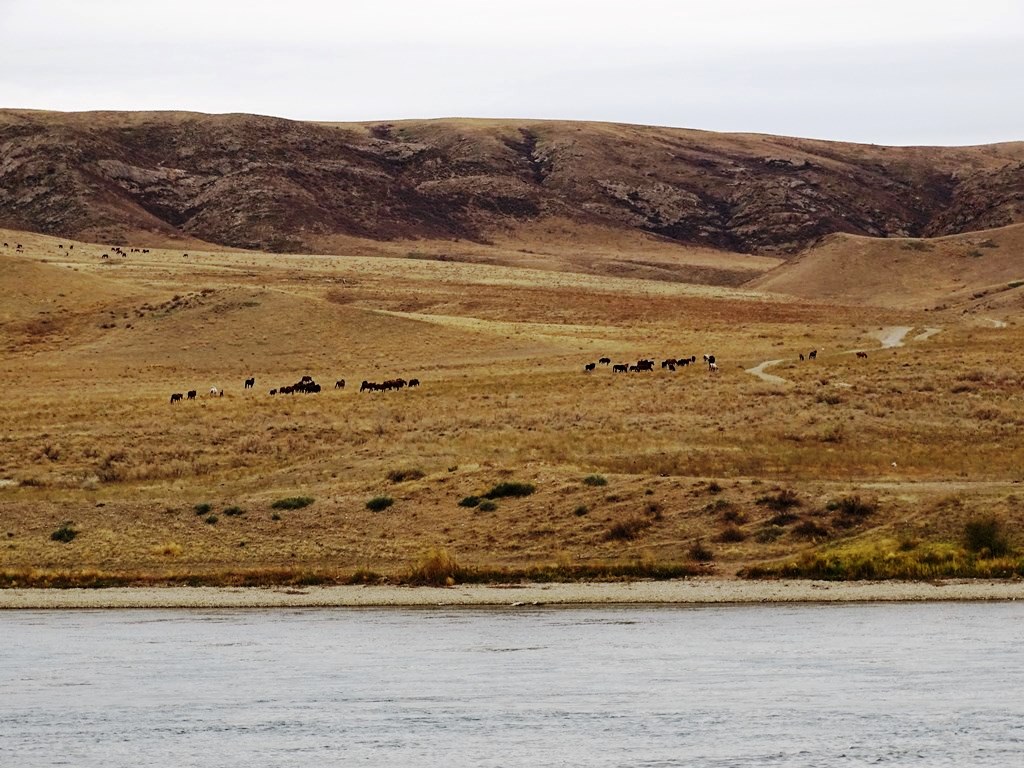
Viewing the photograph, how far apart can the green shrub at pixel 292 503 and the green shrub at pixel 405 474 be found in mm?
2773

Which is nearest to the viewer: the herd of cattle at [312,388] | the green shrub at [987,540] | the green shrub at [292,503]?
the green shrub at [987,540]

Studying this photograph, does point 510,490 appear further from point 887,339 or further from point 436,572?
point 887,339

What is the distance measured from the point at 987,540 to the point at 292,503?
18429mm

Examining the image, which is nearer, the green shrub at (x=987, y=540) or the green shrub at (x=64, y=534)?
the green shrub at (x=987, y=540)

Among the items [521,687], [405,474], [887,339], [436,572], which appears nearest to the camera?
[521,687]

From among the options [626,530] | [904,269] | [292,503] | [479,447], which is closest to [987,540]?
[626,530]

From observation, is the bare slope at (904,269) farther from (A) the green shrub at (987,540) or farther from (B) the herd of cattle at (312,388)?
(A) the green shrub at (987,540)

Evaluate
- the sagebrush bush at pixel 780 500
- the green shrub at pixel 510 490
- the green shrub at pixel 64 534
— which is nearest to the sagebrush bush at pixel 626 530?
the sagebrush bush at pixel 780 500

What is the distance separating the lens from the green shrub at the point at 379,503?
141 feet

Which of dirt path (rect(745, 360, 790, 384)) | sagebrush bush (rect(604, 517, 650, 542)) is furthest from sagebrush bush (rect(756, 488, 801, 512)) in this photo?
dirt path (rect(745, 360, 790, 384))

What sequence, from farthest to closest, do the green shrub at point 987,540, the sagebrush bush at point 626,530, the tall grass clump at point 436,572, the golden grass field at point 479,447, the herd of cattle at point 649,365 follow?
the herd of cattle at point 649,365 → the sagebrush bush at point 626,530 → the golden grass field at point 479,447 → the tall grass clump at point 436,572 → the green shrub at point 987,540

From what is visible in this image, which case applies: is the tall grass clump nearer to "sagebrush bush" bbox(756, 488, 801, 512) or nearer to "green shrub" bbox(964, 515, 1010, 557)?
"sagebrush bush" bbox(756, 488, 801, 512)

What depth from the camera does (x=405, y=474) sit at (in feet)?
151

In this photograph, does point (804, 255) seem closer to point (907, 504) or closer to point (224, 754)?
point (907, 504)
